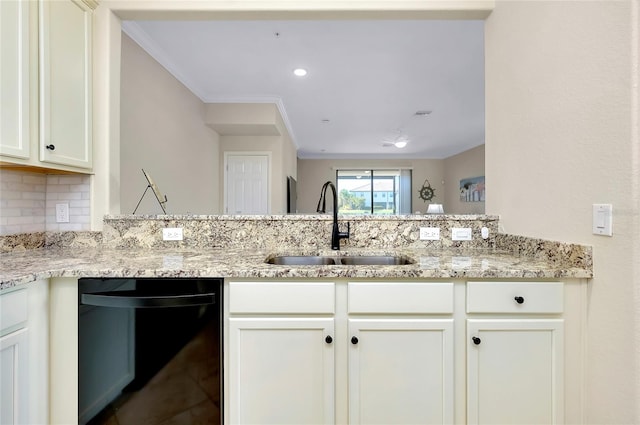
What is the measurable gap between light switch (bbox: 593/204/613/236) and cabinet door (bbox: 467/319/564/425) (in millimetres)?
371

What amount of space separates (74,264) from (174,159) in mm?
2327

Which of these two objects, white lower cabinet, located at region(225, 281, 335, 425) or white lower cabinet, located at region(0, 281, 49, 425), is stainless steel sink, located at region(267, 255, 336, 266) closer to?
white lower cabinet, located at region(225, 281, 335, 425)

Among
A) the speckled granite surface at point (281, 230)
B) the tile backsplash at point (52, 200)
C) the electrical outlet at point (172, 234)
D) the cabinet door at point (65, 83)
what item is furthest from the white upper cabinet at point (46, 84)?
the electrical outlet at point (172, 234)

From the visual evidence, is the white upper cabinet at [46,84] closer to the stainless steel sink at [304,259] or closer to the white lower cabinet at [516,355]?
the stainless steel sink at [304,259]

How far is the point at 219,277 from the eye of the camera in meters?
1.22

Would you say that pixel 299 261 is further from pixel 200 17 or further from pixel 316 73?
pixel 316 73

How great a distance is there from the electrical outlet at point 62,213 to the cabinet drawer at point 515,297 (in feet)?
7.04

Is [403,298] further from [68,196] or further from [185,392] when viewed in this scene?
[68,196]

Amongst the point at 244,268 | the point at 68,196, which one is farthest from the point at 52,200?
the point at 244,268

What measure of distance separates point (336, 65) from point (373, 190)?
616 centimetres

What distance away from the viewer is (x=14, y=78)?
1334 millimetres

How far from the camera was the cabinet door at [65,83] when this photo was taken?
146 centimetres

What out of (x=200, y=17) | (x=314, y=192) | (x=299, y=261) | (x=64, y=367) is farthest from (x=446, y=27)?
(x=314, y=192)

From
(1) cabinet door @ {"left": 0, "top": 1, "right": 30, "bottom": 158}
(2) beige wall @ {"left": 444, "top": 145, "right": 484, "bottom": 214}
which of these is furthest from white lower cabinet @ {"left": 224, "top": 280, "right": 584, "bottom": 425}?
(2) beige wall @ {"left": 444, "top": 145, "right": 484, "bottom": 214}
